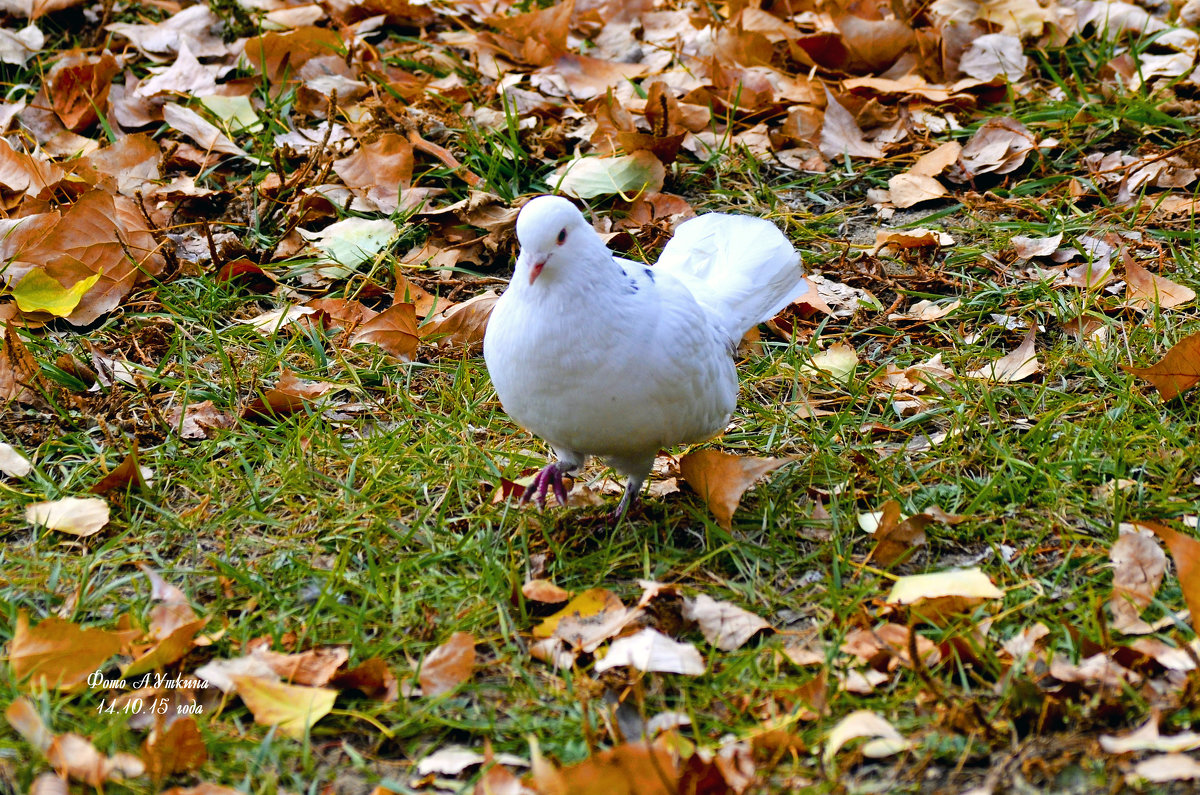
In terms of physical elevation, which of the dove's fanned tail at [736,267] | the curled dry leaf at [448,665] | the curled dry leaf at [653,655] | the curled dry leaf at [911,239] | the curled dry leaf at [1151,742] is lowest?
the curled dry leaf at [911,239]

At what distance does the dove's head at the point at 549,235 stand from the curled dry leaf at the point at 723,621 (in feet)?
2.70

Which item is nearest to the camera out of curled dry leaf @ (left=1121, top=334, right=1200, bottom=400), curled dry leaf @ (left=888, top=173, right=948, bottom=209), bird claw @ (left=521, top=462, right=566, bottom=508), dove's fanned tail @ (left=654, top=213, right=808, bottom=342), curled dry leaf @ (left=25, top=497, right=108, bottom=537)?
curled dry leaf @ (left=25, top=497, right=108, bottom=537)

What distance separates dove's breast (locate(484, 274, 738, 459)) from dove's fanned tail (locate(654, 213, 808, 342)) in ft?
1.45

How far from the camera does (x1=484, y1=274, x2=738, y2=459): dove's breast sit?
8.31 feet

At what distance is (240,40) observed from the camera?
4965mm

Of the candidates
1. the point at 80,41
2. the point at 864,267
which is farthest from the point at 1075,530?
the point at 80,41

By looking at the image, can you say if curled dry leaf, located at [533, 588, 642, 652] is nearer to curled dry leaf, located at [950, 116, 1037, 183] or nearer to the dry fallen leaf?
the dry fallen leaf

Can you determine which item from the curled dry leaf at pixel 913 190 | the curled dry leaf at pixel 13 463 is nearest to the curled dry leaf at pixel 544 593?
the curled dry leaf at pixel 13 463

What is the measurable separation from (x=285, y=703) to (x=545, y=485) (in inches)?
35.5

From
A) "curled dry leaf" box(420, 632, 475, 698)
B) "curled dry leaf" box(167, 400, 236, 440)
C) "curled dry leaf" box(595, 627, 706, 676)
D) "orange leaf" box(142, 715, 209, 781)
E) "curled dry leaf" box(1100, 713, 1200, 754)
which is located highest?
"curled dry leaf" box(1100, 713, 1200, 754)

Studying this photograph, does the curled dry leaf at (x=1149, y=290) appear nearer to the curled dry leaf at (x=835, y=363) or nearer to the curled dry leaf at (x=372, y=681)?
the curled dry leaf at (x=835, y=363)

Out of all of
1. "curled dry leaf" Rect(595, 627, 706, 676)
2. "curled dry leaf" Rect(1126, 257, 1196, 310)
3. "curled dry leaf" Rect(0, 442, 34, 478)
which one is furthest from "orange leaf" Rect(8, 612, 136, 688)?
"curled dry leaf" Rect(1126, 257, 1196, 310)

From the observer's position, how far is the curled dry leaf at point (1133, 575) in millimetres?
2344

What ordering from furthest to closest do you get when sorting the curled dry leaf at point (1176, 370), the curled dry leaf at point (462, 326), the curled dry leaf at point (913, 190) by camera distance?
1. the curled dry leaf at point (913, 190)
2. the curled dry leaf at point (462, 326)
3. the curled dry leaf at point (1176, 370)
